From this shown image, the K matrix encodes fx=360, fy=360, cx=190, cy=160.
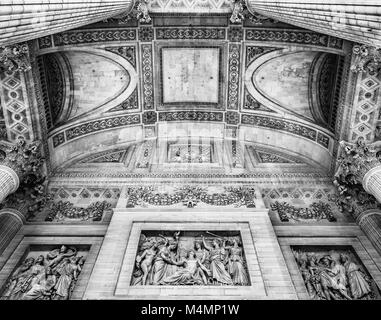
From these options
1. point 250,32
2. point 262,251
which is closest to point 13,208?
point 262,251

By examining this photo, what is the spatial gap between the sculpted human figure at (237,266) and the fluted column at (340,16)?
467 cm

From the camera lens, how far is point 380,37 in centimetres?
527

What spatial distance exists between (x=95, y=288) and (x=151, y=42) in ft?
24.1

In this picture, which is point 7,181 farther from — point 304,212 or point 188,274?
point 304,212

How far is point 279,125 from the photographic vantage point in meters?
11.6

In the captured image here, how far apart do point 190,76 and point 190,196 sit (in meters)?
4.50

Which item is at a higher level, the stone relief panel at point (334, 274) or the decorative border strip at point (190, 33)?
the decorative border strip at point (190, 33)

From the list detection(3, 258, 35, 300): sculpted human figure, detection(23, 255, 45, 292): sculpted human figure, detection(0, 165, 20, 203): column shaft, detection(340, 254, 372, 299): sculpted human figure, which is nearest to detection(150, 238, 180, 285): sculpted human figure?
detection(23, 255, 45, 292): sculpted human figure

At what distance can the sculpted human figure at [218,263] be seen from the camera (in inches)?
277

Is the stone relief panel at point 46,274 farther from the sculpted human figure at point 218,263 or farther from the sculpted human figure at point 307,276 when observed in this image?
the sculpted human figure at point 307,276

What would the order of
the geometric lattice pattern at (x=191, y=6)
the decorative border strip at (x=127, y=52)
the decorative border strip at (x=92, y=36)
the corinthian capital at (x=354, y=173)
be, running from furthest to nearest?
the decorative border strip at (x=127, y=52) → the geometric lattice pattern at (x=191, y=6) → the decorative border strip at (x=92, y=36) → the corinthian capital at (x=354, y=173)

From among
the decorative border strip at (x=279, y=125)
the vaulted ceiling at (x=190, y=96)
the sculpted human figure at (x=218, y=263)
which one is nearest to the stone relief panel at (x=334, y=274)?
the sculpted human figure at (x=218, y=263)

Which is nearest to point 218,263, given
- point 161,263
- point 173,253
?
point 173,253

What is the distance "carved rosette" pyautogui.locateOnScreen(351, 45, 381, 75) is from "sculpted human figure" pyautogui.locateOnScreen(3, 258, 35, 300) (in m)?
8.76
